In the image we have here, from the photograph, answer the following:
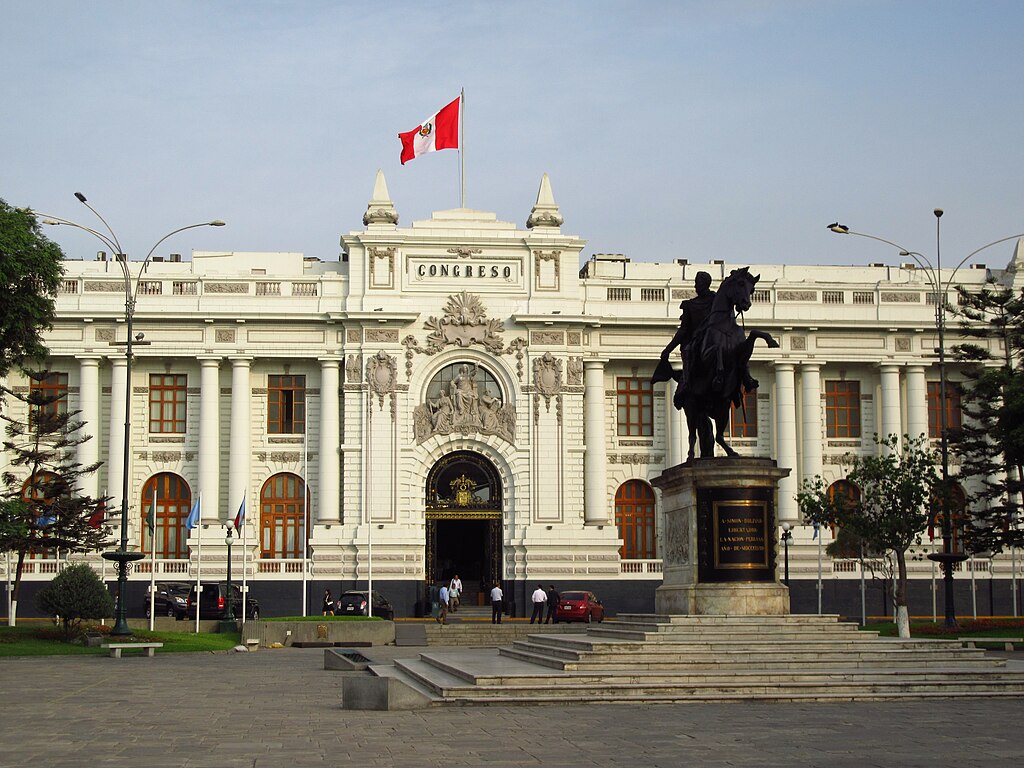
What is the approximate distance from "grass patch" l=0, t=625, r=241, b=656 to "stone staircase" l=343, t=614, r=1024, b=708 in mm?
16237

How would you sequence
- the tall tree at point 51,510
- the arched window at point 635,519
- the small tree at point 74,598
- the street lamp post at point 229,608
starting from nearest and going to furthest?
1. the small tree at point 74,598
2. the tall tree at point 51,510
3. the street lamp post at point 229,608
4. the arched window at point 635,519

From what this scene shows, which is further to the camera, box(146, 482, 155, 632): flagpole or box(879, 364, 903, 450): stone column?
box(879, 364, 903, 450): stone column

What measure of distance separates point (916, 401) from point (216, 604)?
30.9m

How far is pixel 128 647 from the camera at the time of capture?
3750cm

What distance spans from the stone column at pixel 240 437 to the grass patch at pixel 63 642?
14089 mm

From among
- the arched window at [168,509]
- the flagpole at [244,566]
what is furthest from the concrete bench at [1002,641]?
the arched window at [168,509]

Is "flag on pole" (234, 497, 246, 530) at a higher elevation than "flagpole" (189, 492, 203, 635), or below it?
higher

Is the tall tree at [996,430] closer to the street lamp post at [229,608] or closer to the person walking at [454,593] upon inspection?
the person walking at [454,593]

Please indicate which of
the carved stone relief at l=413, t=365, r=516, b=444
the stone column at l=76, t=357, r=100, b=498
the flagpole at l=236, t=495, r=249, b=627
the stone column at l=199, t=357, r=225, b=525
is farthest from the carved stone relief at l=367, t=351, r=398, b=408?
the stone column at l=76, t=357, r=100, b=498

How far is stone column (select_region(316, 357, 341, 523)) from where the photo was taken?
2302 inches

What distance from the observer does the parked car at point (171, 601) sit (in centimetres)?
5444

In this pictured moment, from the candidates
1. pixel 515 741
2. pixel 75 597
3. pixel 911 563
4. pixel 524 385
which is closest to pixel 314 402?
pixel 524 385

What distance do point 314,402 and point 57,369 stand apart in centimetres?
1090

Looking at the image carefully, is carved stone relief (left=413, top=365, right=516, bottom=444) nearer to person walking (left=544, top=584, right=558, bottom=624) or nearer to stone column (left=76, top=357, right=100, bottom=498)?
person walking (left=544, top=584, right=558, bottom=624)
